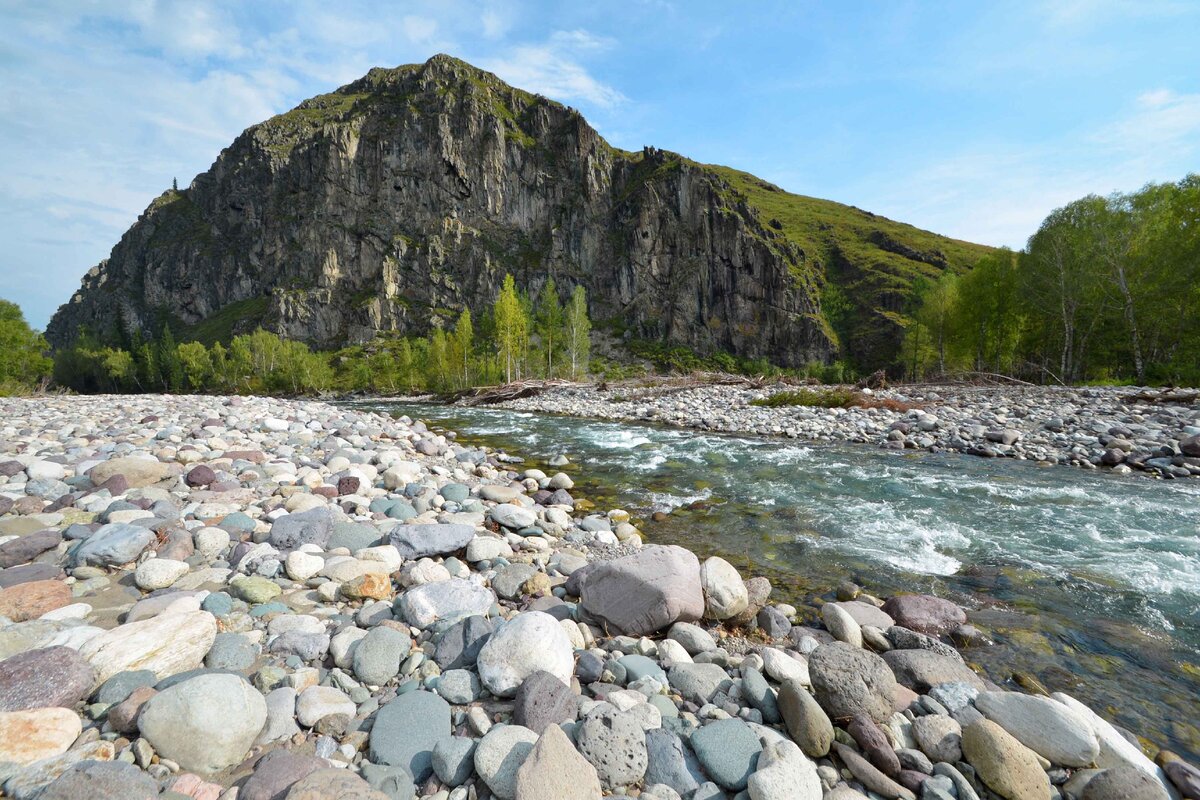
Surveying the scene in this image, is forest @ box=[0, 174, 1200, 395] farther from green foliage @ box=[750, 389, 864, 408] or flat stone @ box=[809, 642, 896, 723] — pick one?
flat stone @ box=[809, 642, 896, 723]

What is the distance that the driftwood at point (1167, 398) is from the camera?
16.3 m

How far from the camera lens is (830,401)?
19.9 meters

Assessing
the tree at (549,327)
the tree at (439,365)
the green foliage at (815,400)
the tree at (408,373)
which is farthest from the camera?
the tree at (408,373)

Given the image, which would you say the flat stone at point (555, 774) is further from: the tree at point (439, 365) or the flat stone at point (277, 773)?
the tree at point (439, 365)

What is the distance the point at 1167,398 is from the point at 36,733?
2727cm

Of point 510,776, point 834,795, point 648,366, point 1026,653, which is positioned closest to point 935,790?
point 834,795

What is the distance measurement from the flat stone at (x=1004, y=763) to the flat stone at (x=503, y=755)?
248 cm

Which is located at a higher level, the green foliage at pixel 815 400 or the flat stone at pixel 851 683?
the green foliage at pixel 815 400

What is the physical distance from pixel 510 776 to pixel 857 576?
4846 millimetres

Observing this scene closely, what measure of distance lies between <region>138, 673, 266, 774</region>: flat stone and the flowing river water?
4652mm

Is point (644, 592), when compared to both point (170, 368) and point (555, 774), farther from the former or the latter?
point (170, 368)

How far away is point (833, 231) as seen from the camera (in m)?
132

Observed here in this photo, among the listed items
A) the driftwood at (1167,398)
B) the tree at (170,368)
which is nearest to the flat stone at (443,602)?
the driftwood at (1167,398)

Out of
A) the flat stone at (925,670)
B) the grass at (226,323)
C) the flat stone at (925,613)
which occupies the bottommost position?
the flat stone at (925,613)
